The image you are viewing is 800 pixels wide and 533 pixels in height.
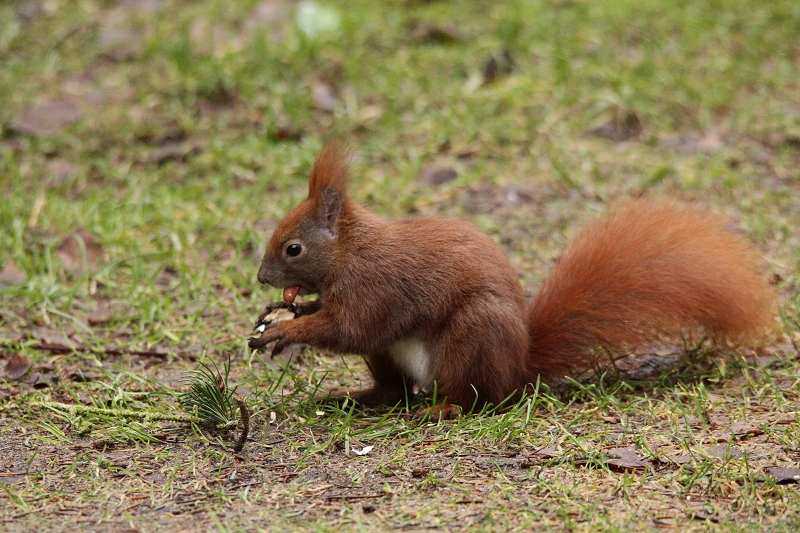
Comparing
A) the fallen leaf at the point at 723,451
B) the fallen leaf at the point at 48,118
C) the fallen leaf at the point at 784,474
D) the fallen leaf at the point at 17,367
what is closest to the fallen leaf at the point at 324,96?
the fallen leaf at the point at 48,118

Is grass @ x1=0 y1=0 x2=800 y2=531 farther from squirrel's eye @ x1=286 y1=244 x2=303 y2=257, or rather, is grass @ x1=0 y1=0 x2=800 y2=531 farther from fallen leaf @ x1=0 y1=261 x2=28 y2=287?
squirrel's eye @ x1=286 y1=244 x2=303 y2=257

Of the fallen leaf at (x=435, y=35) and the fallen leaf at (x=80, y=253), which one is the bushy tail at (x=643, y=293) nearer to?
the fallen leaf at (x=80, y=253)

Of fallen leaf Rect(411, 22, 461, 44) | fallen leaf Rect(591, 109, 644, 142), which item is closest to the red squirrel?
fallen leaf Rect(591, 109, 644, 142)

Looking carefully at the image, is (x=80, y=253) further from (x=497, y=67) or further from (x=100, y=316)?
(x=497, y=67)

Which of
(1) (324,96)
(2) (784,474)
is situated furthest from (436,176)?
(2) (784,474)

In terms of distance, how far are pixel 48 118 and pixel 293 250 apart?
125 inches

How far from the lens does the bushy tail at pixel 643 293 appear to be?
333 cm

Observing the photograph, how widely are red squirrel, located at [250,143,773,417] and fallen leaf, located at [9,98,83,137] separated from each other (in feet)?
9.86

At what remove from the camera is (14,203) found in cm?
496

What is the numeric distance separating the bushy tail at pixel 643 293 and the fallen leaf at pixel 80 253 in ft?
6.70

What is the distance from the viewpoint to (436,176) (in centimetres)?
529

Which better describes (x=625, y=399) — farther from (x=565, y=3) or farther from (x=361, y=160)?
(x=565, y=3)

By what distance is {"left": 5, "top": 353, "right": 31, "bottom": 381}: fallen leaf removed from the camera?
3592 millimetres

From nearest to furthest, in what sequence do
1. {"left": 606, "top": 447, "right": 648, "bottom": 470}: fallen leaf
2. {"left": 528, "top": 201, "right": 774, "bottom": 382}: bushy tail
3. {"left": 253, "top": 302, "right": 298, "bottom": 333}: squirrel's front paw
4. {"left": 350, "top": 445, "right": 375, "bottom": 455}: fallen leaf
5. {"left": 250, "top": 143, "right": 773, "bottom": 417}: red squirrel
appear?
1. {"left": 606, "top": 447, "right": 648, "bottom": 470}: fallen leaf
2. {"left": 350, "top": 445, "right": 375, "bottom": 455}: fallen leaf
3. {"left": 250, "top": 143, "right": 773, "bottom": 417}: red squirrel
4. {"left": 528, "top": 201, "right": 774, "bottom": 382}: bushy tail
5. {"left": 253, "top": 302, "right": 298, "bottom": 333}: squirrel's front paw
